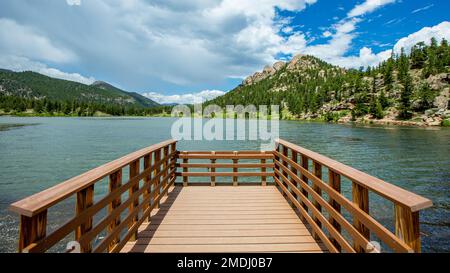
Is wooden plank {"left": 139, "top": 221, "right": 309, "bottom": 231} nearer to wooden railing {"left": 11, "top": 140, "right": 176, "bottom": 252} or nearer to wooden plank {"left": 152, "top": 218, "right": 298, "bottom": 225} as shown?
wooden plank {"left": 152, "top": 218, "right": 298, "bottom": 225}

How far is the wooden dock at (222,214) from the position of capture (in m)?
2.42

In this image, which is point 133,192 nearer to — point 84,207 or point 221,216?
point 84,207

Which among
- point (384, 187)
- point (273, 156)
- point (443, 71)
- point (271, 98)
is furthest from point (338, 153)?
point (271, 98)

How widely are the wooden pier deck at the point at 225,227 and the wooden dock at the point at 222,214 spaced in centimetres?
2

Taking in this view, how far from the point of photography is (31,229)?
2.24 meters

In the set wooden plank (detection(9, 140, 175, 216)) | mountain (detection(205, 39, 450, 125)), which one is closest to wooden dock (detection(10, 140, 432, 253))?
wooden plank (detection(9, 140, 175, 216))

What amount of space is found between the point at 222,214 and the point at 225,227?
76 centimetres

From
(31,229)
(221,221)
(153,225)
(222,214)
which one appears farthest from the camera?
(222,214)

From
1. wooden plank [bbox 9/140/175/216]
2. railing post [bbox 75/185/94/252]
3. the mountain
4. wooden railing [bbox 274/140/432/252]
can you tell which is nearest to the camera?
wooden plank [bbox 9/140/175/216]

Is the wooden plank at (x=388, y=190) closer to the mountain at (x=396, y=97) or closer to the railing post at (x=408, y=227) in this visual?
the railing post at (x=408, y=227)

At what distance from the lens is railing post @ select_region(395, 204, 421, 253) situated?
2.31 metres

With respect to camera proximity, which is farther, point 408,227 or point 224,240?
point 224,240

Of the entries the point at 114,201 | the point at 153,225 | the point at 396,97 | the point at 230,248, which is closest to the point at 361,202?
the point at 230,248
